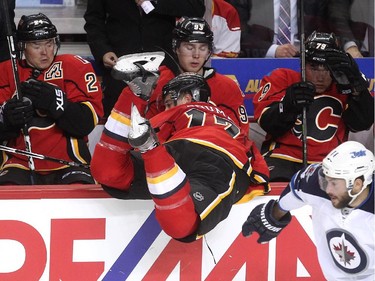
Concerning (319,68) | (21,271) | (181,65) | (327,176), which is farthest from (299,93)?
(21,271)

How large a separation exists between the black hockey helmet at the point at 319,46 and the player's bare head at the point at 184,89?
0.65 meters

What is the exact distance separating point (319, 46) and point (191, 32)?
2.03 feet

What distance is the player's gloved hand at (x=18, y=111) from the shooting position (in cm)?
471

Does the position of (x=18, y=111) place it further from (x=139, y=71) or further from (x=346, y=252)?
(x=346, y=252)

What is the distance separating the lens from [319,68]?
512 centimetres

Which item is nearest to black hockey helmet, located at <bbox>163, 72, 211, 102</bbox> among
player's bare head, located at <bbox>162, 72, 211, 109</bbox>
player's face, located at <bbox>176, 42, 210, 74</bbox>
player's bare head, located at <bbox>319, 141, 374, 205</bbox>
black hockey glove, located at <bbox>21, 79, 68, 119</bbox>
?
player's bare head, located at <bbox>162, 72, 211, 109</bbox>

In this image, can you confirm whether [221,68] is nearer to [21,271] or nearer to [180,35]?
[180,35]

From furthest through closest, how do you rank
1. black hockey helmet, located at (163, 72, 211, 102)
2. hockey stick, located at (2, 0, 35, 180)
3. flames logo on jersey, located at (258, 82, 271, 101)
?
flames logo on jersey, located at (258, 82, 271, 101)
hockey stick, located at (2, 0, 35, 180)
black hockey helmet, located at (163, 72, 211, 102)

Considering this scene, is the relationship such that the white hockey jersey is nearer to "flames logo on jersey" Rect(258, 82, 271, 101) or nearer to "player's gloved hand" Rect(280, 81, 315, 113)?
"player's gloved hand" Rect(280, 81, 315, 113)

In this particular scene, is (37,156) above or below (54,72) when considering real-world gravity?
below

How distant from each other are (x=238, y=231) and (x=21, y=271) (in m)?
0.92

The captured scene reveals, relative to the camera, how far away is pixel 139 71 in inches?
160

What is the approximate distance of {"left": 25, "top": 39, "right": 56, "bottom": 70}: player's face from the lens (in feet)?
16.4

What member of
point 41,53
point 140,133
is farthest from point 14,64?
point 140,133
